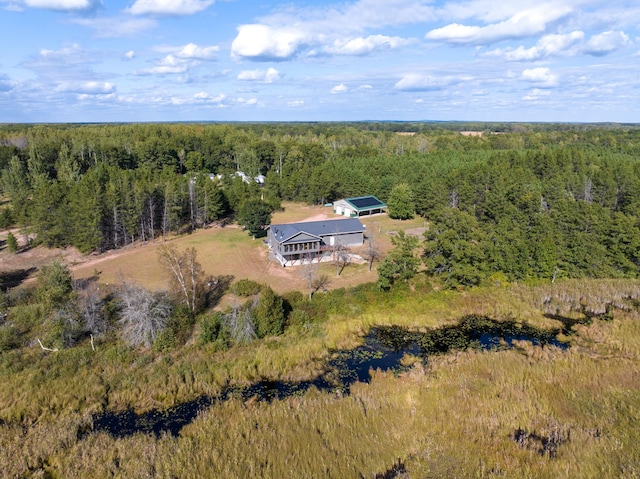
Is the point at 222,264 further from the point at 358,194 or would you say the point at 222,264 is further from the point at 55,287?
the point at 358,194

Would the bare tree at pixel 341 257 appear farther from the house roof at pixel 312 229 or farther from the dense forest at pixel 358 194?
the dense forest at pixel 358 194

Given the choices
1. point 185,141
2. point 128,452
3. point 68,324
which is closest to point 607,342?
point 128,452

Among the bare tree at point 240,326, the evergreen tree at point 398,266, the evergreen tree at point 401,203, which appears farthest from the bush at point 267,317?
the evergreen tree at point 401,203

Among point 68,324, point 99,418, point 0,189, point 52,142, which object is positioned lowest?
point 99,418

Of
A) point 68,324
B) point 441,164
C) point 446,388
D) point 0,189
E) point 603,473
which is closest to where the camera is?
point 603,473

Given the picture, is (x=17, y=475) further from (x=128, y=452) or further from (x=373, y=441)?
(x=373, y=441)

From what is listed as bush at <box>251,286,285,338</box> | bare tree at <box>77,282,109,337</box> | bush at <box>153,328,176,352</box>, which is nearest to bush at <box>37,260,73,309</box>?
bare tree at <box>77,282,109,337</box>
